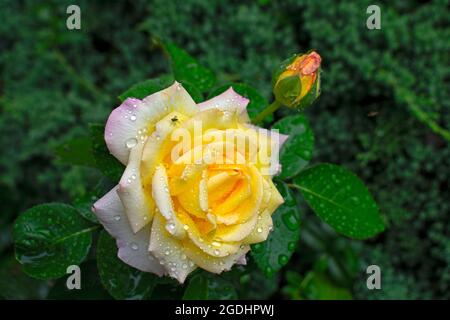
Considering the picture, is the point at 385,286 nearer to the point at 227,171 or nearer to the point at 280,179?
the point at 280,179

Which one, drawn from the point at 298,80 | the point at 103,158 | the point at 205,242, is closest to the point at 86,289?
the point at 103,158

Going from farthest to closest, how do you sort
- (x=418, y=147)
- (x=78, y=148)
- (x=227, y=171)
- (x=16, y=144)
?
(x=16, y=144)
(x=418, y=147)
(x=78, y=148)
(x=227, y=171)

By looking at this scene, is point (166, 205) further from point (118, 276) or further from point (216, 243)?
point (118, 276)

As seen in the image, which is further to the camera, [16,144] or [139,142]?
[16,144]

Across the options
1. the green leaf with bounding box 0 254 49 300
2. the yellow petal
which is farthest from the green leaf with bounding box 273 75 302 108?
the green leaf with bounding box 0 254 49 300

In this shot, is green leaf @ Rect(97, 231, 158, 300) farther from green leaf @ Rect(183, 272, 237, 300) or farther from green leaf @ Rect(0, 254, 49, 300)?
green leaf @ Rect(0, 254, 49, 300)

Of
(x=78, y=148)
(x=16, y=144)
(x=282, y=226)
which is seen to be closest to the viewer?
(x=282, y=226)

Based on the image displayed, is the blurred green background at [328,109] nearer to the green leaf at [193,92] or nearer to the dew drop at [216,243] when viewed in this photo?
the green leaf at [193,92]

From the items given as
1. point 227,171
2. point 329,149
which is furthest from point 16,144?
point 227,171
